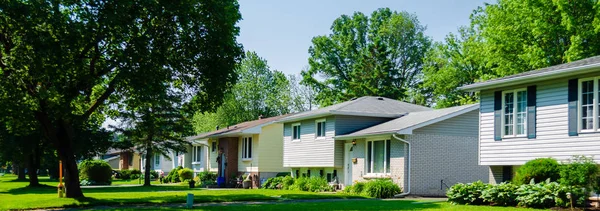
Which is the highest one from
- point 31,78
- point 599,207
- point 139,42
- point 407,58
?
point 407,58

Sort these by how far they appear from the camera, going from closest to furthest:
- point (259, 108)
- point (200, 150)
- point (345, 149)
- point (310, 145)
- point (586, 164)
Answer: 1. point (586, 164)
2. point (345, 149)
3. point (310, 145)
4. point (200, 150)
5. point (259, 108)

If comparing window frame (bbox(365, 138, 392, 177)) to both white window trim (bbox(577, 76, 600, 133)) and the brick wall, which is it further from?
white window trim (bbox(577, 76, 600, 133))

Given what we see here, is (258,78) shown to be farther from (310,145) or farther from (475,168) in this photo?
(475,168)

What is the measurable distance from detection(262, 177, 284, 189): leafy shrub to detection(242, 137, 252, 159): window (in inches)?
158

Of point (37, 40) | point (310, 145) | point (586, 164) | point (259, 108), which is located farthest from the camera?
point (259, 108)

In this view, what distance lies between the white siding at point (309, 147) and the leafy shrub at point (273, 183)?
1116mm

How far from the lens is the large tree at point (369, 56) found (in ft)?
185

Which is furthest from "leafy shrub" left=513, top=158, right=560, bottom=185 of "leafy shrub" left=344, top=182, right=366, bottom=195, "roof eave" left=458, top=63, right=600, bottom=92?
"leafy shrub" left=344, top=182, right=366, bottom=195

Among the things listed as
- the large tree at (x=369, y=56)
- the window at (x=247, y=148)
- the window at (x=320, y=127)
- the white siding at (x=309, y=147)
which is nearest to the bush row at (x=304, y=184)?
the white siding at (x=309, y=147)

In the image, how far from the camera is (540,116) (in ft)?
61.2

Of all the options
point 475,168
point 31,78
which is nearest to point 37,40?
point 31,78

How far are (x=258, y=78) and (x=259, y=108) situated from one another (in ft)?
11.1

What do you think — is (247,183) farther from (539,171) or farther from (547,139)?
(539,171)

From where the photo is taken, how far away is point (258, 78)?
229 ft
